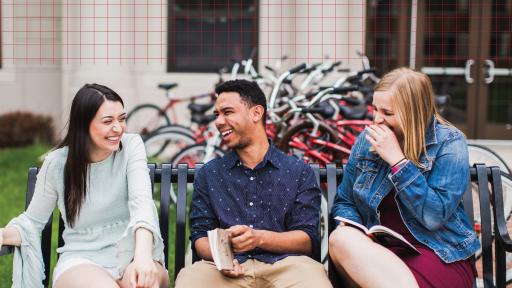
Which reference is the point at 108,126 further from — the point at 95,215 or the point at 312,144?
the point at 312,144

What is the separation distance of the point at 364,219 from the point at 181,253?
2.74 ft

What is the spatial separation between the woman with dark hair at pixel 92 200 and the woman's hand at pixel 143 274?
0.59 ft

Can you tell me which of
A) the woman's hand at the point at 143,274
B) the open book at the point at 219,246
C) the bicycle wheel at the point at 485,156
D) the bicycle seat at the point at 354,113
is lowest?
the woman's hand at the point at 143,274

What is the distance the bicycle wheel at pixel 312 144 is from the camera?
594cm

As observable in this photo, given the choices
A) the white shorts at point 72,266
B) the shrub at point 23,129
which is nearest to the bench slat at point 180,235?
the white shorts at point 72,266

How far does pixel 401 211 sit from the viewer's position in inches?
138

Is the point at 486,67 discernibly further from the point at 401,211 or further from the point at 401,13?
the point at 401,211

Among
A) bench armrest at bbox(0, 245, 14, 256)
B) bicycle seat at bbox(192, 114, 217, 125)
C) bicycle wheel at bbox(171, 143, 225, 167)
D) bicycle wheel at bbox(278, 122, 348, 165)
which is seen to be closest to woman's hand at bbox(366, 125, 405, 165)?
bench armrest at bbox(0, 245, 14, 256)

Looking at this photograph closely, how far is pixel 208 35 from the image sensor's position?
12000 millimetres

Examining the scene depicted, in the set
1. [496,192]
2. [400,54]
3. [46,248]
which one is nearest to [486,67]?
[400,54]

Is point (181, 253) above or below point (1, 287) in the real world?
above

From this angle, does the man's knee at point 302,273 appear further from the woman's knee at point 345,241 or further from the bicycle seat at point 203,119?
the bicycle seat at point 203,119

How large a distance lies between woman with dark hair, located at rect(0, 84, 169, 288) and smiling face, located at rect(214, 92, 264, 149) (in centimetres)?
37

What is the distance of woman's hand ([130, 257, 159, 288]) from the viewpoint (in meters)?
3.27
